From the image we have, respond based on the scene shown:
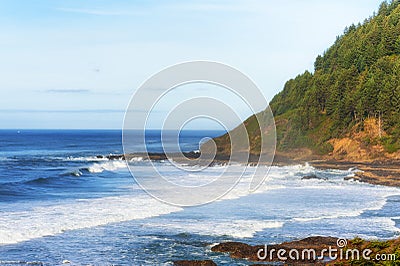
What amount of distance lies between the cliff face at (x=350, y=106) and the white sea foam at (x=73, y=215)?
41690 millimetres

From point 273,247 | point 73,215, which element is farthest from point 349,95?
point 273,247

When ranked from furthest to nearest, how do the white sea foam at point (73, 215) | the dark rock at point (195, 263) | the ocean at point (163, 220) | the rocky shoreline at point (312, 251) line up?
the white sea foam at point (73, 215) → the ocean at point (163, 220) → the dark rock at point (195, 263) → the rocky shoreline at point (312, 251)

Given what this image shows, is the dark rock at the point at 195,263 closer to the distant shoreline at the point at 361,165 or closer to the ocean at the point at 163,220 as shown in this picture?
the ocean at the point at 163,220

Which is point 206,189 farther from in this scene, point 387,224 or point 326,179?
point 387,224

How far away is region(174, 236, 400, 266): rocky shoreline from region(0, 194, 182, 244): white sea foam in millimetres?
8302

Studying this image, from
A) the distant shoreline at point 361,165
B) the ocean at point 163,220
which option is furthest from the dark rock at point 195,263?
the distant shoreline at point 361,165

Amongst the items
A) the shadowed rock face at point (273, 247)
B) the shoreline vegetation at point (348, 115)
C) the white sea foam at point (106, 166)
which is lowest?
the shadowed rock face at point (273, 247)

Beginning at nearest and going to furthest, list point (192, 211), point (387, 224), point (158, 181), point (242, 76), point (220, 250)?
point (242, 76)
point (220, 250)
point (387, 224)
point (192, 211)
point (158, 181)

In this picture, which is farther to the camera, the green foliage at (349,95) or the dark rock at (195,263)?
the green foliage at (349,95)

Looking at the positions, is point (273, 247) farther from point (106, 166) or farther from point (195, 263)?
point (106, 166)

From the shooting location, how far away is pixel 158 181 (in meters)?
47.6

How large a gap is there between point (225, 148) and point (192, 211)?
5569 cm

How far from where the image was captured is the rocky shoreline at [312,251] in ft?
52.3

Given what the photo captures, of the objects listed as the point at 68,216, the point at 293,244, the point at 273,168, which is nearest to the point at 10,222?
the point at 68,216
